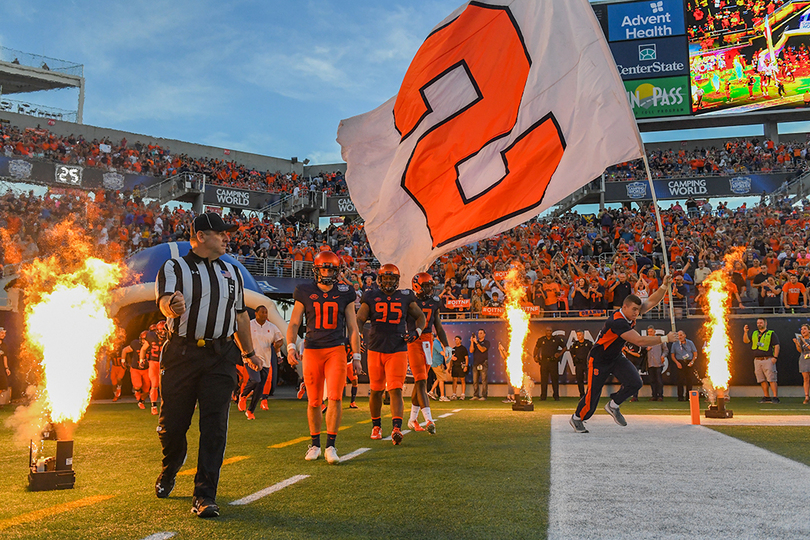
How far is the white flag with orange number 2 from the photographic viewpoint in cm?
701

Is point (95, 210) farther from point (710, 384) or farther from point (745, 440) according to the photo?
point (745, 440)

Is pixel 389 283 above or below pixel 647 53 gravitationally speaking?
below

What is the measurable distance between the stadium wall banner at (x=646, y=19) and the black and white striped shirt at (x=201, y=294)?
29.4 m

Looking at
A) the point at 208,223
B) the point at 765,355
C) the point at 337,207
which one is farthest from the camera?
the point at 337,207

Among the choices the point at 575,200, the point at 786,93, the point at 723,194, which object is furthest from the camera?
the point at 575,200

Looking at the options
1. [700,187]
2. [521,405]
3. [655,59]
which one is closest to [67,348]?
[521,405]

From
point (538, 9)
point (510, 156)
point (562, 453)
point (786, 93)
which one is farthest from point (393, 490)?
point (786, 93)

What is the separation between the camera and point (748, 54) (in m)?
29.2

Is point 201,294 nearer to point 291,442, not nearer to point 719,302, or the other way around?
point 291,442

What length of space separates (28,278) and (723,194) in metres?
29.7

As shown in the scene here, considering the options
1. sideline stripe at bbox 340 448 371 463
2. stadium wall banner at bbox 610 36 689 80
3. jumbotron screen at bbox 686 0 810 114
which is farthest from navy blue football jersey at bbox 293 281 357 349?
jumbotron screen at bbox 686 0 810 114

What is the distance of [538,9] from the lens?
7.45 m

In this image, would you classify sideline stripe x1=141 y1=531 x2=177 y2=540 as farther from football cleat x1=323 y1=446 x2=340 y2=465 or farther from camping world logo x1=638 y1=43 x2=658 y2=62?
camping world logo x1=638 y1=43 x2=658 y2=62

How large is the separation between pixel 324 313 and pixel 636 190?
29.9 metres
